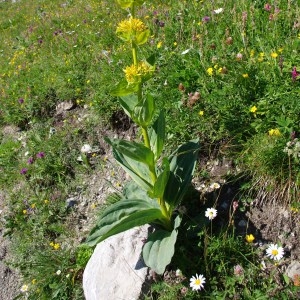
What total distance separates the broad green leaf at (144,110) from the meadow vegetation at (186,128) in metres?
0.96

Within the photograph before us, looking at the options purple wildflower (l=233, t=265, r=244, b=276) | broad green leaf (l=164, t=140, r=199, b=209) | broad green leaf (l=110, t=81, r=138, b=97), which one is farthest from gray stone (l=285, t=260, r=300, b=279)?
broad green leaf (l=110, t=81, r=138, b=97)

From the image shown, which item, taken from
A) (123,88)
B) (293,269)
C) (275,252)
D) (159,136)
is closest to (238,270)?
(275,252)

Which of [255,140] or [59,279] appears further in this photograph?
[59,279]

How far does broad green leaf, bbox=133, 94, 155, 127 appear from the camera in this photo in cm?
245

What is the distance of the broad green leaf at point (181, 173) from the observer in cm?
309

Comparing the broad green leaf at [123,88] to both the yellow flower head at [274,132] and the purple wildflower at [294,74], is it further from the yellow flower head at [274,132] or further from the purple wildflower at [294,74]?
the purple wildflower at [294,74]

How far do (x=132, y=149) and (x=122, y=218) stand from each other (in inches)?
24.9

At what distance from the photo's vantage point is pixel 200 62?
13.1ft

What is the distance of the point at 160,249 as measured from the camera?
289 cm

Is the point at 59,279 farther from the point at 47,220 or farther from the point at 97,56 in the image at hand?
the point at 97,56

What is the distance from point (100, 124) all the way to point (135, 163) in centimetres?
192

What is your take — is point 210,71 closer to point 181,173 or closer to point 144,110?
point 181,173

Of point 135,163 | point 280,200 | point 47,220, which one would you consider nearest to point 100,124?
point 47,220

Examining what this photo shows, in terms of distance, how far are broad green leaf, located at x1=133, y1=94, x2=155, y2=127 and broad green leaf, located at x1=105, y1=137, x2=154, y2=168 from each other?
17cm
